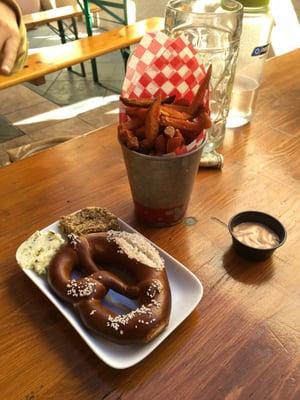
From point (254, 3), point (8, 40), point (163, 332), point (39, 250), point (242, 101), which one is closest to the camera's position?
point (163, 332)

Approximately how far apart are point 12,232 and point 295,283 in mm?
501

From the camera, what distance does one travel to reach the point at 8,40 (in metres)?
0.73

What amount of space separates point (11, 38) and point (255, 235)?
1.93 feet

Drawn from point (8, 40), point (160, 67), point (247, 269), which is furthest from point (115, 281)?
point (8, 40)

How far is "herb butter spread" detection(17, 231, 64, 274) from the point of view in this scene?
0.60m

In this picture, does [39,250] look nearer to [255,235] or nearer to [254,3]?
[255,235]

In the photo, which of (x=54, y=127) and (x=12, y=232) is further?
(x=54, y=127)

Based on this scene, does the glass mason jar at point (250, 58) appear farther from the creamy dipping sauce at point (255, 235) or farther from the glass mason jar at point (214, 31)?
the creamy dipping sauce at point (255, 235)

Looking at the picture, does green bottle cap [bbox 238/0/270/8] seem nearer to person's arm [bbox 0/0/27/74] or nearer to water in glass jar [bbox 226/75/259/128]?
water in glass jar [bbox 226/75/259/128]

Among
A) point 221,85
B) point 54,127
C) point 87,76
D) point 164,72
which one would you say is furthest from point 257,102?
point 87,76

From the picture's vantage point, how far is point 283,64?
134 cm

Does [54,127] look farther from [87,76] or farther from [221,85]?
[221,85]

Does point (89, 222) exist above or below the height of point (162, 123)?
below

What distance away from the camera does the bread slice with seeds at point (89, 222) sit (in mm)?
654
